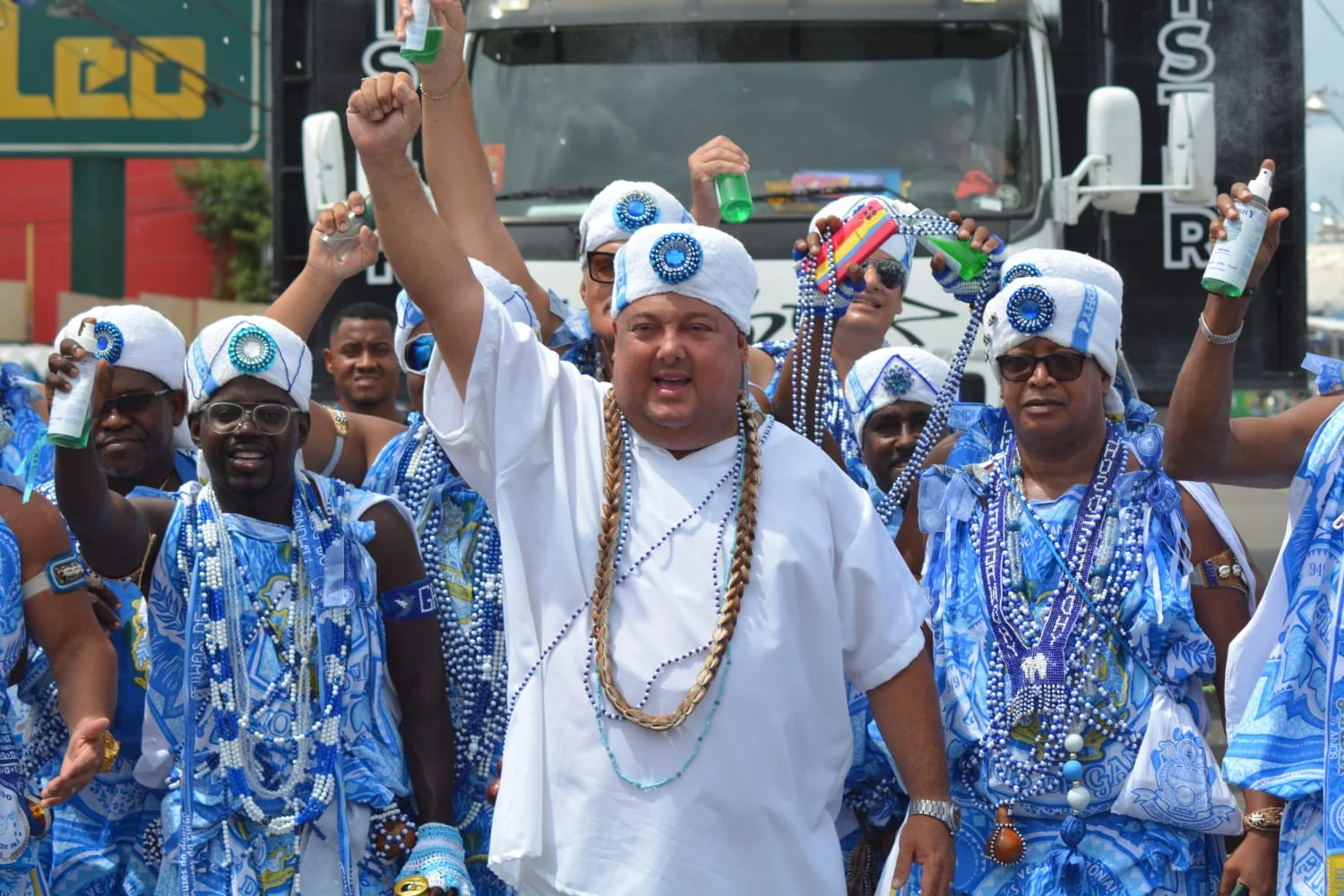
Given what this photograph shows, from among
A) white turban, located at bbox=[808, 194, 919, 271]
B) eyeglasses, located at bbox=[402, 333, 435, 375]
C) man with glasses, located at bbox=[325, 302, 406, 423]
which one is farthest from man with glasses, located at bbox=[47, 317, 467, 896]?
man with glasses, located at bbox=[325, 302, 406, 423]

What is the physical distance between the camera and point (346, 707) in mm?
4012

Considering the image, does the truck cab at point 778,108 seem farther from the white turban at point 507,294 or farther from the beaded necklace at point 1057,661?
the beaded necklace at point 1057,661

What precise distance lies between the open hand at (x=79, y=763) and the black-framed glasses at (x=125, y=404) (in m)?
1.01

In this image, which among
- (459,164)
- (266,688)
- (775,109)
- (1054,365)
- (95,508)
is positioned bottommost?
(266,688)

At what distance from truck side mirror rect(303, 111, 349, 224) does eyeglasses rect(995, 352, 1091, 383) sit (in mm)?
4094

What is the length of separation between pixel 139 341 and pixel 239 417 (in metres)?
0.60

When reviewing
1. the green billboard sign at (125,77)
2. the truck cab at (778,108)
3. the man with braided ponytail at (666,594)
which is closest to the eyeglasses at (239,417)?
the man with braided ponytail at (666,594)

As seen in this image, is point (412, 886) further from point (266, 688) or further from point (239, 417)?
point (239, 417)

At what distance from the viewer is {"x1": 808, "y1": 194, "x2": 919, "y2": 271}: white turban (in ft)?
13.9

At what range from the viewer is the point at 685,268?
3463mm

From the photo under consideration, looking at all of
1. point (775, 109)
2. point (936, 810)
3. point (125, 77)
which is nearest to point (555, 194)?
point (775, 109)

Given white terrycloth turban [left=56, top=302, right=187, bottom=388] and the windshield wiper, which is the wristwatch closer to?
white terrycloth turban [left=56, top=302, right=187, bottom=388]

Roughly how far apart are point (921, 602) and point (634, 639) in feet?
1.97

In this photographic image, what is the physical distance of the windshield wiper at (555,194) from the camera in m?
7.14
